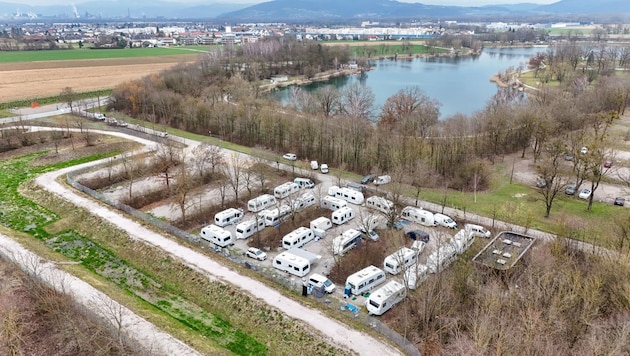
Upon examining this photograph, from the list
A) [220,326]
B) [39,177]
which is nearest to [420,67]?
[39,177]

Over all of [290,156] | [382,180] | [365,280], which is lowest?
[365,280]

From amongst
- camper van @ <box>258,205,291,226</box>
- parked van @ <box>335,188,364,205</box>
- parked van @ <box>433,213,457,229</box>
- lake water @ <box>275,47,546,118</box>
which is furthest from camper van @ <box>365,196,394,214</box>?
lake water @ <box>275,47,546,118</box>

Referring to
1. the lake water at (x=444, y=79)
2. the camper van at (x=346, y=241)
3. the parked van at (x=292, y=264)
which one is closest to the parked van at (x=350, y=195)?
the camper van at (x=346, y=241)

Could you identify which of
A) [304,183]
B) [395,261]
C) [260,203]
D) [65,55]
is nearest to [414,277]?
[395,261]

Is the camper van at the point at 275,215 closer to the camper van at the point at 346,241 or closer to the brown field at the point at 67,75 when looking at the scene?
the camper van at the point at 346,241

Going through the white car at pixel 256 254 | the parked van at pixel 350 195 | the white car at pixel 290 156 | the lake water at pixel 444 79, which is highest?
the lake water at pixel 444 79

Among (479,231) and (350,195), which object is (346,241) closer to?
(350,195)

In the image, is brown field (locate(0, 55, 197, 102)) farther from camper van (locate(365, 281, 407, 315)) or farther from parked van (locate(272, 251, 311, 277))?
camper van (locate(365, 281, 407, 315))
